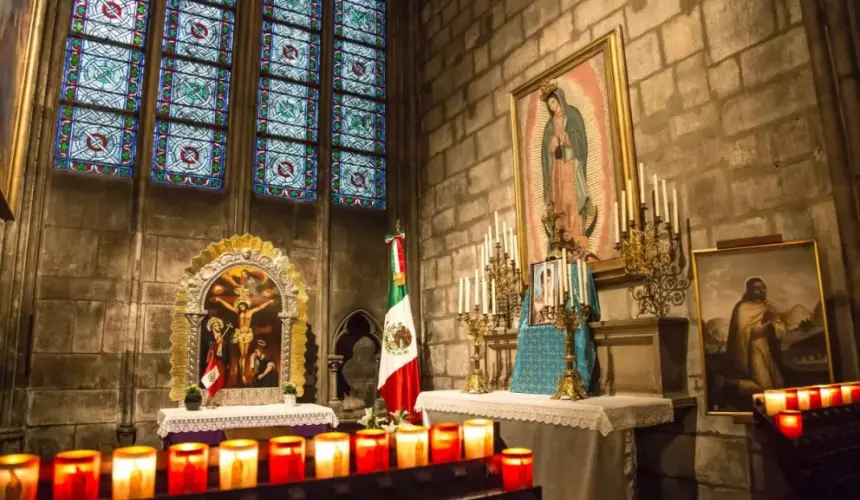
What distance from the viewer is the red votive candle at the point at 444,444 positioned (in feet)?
7.73

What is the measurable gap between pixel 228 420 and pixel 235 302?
47.4 inches

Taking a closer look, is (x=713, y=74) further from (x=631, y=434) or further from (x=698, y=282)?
(x=631, y=434)

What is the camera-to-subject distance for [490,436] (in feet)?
8.11

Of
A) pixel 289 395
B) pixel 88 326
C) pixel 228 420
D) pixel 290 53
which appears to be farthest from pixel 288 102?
pixel 228 420

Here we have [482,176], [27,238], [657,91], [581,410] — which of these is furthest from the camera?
[482,176]

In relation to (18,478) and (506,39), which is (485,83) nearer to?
(506,39)

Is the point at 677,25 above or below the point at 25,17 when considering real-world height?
above

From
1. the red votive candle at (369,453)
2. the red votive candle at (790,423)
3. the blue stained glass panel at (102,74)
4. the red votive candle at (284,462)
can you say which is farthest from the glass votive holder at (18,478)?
the blue stained glass panel at (102,74)

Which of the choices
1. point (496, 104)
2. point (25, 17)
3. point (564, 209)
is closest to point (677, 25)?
point (564, 209)

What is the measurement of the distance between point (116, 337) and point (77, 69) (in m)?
2.89

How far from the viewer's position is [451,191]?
23.1 feet

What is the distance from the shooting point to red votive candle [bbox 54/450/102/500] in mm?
A: 1820

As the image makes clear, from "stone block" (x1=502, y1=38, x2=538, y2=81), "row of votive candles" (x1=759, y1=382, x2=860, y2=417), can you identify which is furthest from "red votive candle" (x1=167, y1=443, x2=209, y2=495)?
"stone block" (x1=502, y1=38, x2=538, y2=81)

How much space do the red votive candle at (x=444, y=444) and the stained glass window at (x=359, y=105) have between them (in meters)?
5.31
